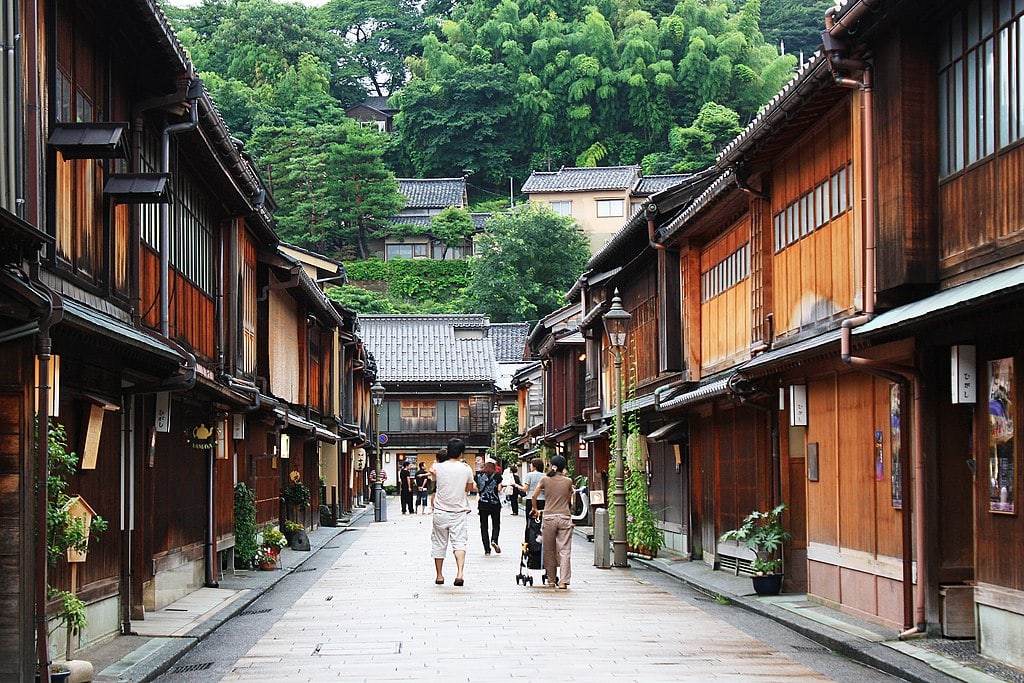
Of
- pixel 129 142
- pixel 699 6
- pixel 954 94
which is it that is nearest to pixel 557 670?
pixel 954 94

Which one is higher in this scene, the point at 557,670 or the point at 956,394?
the point at 956,394

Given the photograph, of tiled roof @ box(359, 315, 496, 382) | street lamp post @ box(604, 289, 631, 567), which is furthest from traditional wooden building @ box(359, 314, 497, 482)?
street lamp post @ box(604, 289, 631, 567)

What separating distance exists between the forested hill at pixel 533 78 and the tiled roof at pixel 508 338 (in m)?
13.6

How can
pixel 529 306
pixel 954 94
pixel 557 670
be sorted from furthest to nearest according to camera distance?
pixel 529 306 → pixel 954 94 → pixel 557 670

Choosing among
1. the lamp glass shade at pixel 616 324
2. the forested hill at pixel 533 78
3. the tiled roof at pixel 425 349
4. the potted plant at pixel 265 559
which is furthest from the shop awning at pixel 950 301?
the forested hill at pixel 533 78

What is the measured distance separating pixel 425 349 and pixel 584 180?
15457 millimetres

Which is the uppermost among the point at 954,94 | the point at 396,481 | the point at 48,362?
the point at 954,94

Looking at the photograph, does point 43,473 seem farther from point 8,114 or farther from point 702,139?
point 702,139

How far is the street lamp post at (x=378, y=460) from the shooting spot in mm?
47969

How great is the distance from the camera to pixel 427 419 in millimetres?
83500

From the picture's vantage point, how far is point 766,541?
18094mm

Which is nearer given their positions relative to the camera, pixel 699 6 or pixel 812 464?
pixel 812 464

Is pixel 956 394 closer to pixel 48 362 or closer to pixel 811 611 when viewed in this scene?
pixel 811 611

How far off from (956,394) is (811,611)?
5.00 m
